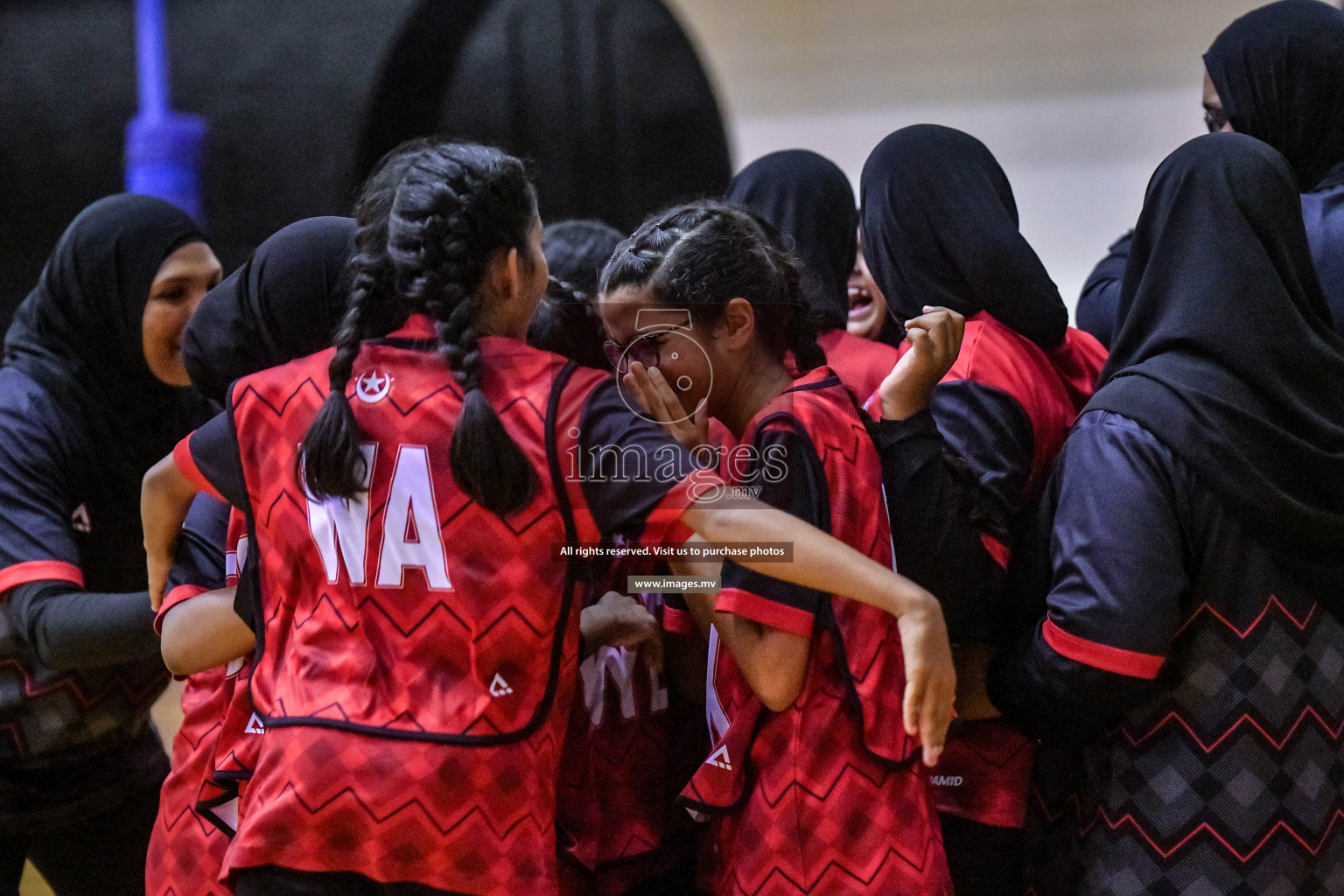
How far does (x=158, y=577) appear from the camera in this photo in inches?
51.2

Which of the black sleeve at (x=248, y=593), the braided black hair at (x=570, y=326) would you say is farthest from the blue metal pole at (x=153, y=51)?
the black sleeve at (x=248, y=593)

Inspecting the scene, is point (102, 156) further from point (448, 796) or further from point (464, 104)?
point (448, 796)

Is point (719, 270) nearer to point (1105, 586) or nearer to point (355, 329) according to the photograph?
point (355, 329)

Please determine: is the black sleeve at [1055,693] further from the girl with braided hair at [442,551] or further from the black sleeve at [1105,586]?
the girl with braided hair at [442,551]

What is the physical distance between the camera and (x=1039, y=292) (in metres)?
1.33

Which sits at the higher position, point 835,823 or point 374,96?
point 374,96

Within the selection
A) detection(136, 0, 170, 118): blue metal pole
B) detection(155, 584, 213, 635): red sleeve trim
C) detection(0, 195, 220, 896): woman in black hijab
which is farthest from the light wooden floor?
detection(136, 0, 170, 118): blue metal pole

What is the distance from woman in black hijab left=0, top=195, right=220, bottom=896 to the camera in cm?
158

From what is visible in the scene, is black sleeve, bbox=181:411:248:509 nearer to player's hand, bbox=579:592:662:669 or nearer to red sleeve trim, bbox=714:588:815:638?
player's hand, bbox=579:592:662:669

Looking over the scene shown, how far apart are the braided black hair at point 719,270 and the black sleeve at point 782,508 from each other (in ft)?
0.52

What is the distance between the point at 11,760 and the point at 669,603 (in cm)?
102

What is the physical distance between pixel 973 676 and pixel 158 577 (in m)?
0.94

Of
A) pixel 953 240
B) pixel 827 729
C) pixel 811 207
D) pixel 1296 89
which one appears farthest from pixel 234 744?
pixel 1296 89

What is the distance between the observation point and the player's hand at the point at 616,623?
48.6 inches
